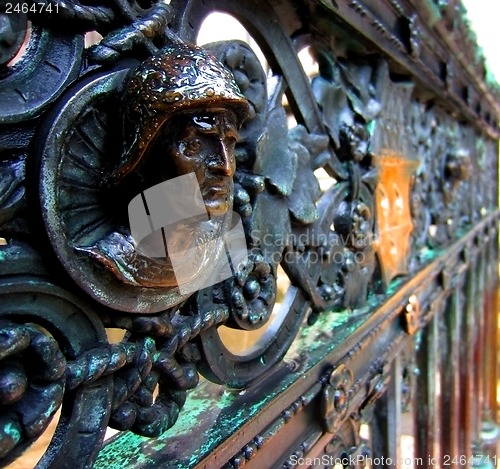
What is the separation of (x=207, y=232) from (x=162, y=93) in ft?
0.51

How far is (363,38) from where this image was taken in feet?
2.79

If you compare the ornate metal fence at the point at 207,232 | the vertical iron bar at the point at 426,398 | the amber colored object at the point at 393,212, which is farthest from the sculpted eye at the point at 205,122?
the vertical iron bar at the point at 426,398

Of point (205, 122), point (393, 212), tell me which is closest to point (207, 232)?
point (205, 122)

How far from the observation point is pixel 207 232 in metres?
0.48

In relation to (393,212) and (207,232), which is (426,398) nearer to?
(393,212)

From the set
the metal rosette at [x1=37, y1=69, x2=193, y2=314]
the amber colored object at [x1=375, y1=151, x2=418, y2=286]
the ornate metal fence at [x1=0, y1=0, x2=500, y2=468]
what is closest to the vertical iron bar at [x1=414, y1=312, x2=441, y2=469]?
the ornate metal fence at [x1=0, y1=0, x2=500, y2=468]

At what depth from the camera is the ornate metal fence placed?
348mm

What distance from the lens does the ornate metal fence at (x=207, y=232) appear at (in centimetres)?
35

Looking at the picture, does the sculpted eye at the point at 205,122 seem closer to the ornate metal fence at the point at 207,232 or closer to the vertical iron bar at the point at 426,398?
the ornate metal fence at the point at 207,232

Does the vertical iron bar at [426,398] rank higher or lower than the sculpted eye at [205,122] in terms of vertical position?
lower

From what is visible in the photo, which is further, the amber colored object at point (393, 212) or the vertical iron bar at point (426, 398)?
the vertical iron bar at point (426, 398)

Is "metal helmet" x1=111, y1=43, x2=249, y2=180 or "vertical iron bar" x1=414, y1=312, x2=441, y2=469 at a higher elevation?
"metal helmet" x1=111, y1=43, x2=249, y2=180

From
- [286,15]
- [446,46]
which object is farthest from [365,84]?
[446,46]

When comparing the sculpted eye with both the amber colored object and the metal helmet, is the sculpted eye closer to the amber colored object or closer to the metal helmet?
the metal helmet
